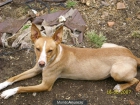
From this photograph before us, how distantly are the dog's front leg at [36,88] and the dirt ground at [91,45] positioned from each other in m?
0.10

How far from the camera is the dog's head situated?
14.8 feet

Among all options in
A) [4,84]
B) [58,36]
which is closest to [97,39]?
[58,36]

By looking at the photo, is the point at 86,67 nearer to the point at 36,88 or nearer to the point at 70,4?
the point at 36,88

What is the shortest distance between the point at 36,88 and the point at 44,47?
0.88 m

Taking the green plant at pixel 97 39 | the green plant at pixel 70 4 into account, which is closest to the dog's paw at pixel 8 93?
the green plant at pixel 97 39

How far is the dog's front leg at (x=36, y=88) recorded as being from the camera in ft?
16.2

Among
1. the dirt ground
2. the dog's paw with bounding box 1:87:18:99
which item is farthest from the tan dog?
the dirt ground

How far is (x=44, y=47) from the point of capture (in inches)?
179

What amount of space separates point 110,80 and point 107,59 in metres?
0.60

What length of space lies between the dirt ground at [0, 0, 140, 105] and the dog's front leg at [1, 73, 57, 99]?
3.9 inches

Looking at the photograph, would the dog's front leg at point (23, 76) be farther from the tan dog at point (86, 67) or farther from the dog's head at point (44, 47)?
the dog's head at point (44, 47)

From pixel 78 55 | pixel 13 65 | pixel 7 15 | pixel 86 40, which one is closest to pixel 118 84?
pixel 78 55

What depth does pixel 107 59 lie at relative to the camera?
5070mm

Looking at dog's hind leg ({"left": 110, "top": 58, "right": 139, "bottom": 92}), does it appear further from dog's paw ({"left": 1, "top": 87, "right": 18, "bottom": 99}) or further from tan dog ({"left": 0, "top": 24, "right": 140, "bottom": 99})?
dog's paw ({"left": 1, "top": 87, "right": 18, "bottom": 99})
